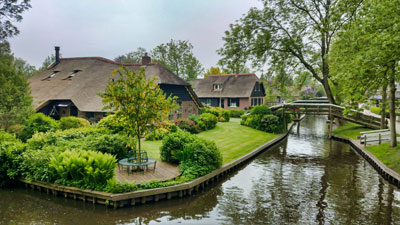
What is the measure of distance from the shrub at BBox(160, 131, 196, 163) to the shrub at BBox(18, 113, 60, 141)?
9496 mm

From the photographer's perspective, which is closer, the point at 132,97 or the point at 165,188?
the point at 165,188

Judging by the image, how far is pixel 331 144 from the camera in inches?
1091

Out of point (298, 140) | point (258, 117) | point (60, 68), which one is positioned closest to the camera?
point (298, 140)

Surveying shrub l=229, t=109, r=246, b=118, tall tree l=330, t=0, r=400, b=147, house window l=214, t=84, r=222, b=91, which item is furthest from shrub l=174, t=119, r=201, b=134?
house window l=214, t=84, r=222, b=91

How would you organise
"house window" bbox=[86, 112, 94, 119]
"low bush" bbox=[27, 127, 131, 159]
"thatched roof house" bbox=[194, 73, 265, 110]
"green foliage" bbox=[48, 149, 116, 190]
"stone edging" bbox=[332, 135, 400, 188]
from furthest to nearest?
1. "thatched roof house" bbox=[194, 73, 265, 110]
2. "house window" bbox=[86, 112, 94, 119]
3. "stone edging" bbox=[332, 135, 400, 188]
4. "low bush" bbox=[27, 127, 131, 159]
5. "green foliage" bbox=[48, 149, 116, 190]

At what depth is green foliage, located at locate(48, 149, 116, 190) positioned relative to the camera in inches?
483

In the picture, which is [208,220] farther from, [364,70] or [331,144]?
[331,144]

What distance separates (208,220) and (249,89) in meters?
41.9

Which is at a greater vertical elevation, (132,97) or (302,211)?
(132,97)

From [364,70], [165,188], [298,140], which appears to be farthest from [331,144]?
[165,188]

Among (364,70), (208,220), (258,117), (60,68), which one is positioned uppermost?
(60,68)

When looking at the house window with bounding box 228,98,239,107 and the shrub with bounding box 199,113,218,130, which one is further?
the house window with bounding box 228,98,239,107

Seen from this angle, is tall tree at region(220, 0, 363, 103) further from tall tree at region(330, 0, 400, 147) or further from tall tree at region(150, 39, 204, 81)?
tall tree at region(150, 39, 204, 81)

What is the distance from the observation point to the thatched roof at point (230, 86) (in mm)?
51884
